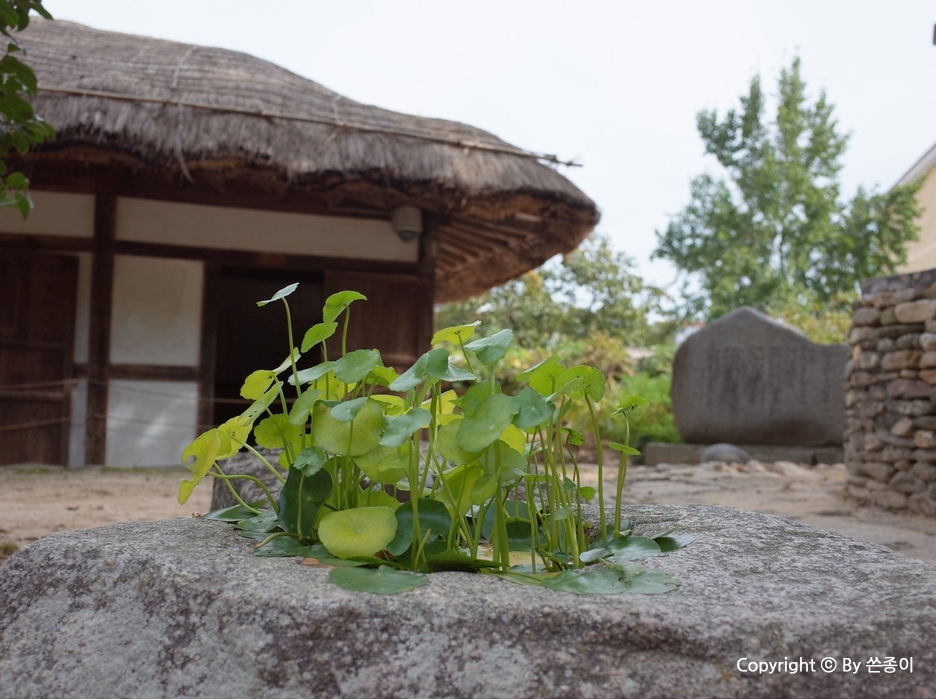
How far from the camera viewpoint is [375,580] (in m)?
0.89

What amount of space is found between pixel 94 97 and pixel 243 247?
→ 4.45 ft

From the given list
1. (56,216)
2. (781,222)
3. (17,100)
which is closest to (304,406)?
(17,100)

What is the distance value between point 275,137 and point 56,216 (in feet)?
5.42

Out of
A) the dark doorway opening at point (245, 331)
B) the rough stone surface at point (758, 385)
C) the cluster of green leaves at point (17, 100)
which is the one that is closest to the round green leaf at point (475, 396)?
the cluster of green leaves at point (17, 100)

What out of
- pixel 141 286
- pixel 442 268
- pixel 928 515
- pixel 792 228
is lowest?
pixel 928 515

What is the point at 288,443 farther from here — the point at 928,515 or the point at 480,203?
the point at 480,203

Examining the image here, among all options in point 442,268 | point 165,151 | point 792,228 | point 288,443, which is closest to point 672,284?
point 792,228

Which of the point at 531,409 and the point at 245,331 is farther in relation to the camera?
the point at 245,331

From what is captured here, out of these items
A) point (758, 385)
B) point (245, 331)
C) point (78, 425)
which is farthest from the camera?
point (245, 331)

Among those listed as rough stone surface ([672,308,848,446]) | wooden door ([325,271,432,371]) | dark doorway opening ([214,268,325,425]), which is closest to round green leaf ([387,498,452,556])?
wooden door ([325,271,432,371])

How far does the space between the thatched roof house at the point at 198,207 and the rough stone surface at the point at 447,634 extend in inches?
171

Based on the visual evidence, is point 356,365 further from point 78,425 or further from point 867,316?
point 78,425

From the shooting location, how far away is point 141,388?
5617mm

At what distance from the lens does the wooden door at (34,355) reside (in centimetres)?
534
